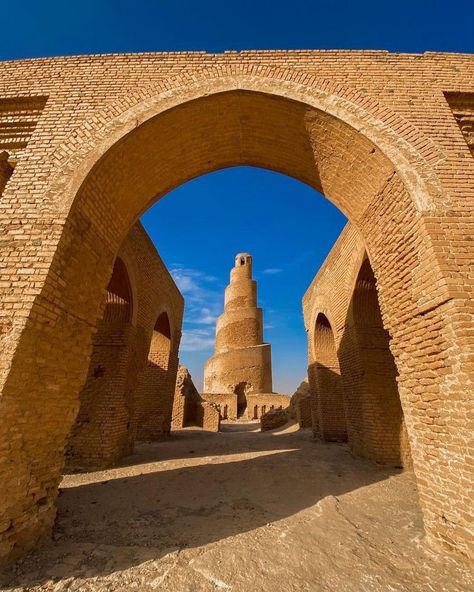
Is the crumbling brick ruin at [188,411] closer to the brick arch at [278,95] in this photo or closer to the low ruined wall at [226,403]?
the low ruined wall at [226,403]

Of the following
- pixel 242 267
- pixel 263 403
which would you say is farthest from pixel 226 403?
pixel 242 267

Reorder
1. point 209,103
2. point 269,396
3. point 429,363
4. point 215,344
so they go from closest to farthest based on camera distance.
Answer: point 429,363
point 209,103
point 269,396
point 215,344

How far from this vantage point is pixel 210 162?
224 inches

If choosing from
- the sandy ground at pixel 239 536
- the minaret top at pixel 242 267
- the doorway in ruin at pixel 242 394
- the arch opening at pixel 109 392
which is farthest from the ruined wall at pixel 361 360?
the minaret top at pixel 242 267

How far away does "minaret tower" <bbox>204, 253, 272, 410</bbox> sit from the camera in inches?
1012

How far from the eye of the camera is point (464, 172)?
367 cm

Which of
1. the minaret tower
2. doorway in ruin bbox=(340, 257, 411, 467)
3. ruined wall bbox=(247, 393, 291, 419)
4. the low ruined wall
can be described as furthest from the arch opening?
the minaret tower

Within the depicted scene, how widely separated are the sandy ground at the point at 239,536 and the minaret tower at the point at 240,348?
20.3 meters

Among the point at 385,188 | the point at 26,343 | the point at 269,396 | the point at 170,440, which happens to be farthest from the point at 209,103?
the point at 269,396

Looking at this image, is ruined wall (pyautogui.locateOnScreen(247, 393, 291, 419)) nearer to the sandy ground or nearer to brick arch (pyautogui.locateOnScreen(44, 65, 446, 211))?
the sandy ground

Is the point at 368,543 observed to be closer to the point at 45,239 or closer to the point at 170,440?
the point at 45,239

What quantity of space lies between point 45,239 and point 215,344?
2686 cm

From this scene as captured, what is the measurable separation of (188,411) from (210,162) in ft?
43.3

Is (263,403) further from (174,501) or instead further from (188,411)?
(174,501)
